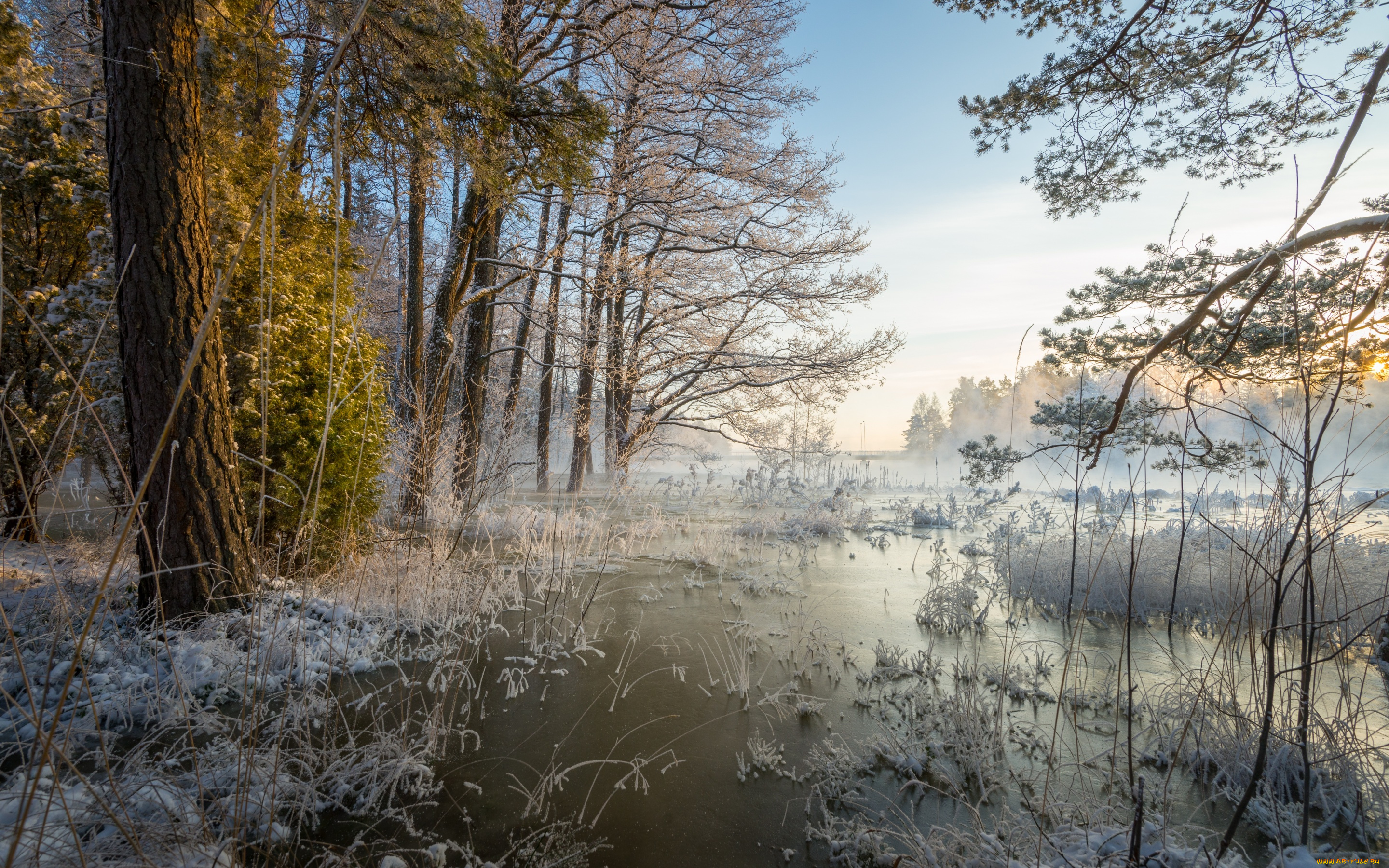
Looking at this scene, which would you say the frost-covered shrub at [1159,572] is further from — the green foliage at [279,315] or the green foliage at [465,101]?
the green foliage at [279,315]

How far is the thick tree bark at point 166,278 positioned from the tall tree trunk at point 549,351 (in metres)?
5.41

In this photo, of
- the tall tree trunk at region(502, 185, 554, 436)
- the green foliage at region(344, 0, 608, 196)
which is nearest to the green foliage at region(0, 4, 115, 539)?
the green foliage at region(344, 0, 608, 196)

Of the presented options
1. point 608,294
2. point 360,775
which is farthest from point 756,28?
point 360,775

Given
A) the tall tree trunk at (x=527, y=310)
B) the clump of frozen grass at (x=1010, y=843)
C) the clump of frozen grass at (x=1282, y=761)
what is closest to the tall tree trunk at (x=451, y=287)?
the tall tree trunk at (x=527, y=310)

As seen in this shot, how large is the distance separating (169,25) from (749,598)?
6.03 metres

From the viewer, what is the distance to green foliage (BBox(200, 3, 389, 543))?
165 inches

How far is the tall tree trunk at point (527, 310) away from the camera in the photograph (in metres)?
8.54

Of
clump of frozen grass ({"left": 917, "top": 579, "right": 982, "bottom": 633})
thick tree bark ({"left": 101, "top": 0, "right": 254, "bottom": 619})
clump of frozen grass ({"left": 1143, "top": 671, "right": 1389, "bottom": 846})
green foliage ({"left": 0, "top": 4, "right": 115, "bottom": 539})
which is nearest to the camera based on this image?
A: clump of frozen grass ({"left": 1143, "top": 671, "right": 1389, "bottom": 846})

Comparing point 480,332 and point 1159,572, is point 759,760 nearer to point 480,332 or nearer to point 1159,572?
point 1159,572

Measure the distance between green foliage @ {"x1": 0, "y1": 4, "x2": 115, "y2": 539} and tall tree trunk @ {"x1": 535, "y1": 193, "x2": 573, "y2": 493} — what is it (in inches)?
195

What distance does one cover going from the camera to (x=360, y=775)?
2.52 meters

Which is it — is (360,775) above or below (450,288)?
below

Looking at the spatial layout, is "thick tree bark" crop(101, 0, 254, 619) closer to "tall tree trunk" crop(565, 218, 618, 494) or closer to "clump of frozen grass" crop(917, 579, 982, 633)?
"clump of frozen grass" crop(917, 579, 982, 633)

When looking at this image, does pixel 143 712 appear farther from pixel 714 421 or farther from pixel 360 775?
pixel 714 421
